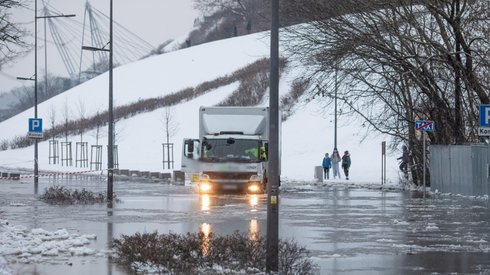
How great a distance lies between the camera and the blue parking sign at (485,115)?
2525 cm

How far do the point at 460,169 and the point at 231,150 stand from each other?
9.08m

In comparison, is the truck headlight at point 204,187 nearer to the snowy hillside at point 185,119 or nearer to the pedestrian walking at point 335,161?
the snowy hillside at point 185,119

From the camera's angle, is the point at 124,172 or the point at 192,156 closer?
the point at 192,156

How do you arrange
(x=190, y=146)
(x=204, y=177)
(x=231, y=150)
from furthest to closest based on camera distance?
(x=204, y=177) → (x=190, y=146) → (x=231, y=150)

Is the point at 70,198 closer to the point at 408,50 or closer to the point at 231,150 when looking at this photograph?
the point at 231,150

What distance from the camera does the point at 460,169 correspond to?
1385 inches

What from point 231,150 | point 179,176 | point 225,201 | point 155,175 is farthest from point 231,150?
point 155,175

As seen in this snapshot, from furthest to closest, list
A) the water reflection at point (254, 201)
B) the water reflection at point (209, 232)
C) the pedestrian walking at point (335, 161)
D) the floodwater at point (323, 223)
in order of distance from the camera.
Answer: the pedestrian walking at point (335, 161) < the water reflection at point (254, 201) < the floodwater at point (323, 223) < the water reflection at point (209, 232)

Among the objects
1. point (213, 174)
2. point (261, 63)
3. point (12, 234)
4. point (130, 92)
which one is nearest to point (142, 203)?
point (213, 174)

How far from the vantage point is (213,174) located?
36.1 m

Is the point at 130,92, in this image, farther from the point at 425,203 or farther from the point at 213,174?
the point at 425,203

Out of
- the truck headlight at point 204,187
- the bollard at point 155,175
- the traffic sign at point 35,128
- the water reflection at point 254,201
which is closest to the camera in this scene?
the water reflection at point 254,201

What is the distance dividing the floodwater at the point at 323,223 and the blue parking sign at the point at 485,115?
104 inches

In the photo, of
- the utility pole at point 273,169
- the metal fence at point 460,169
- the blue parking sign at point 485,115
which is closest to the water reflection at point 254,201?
the blue parking sign at point 485,115
